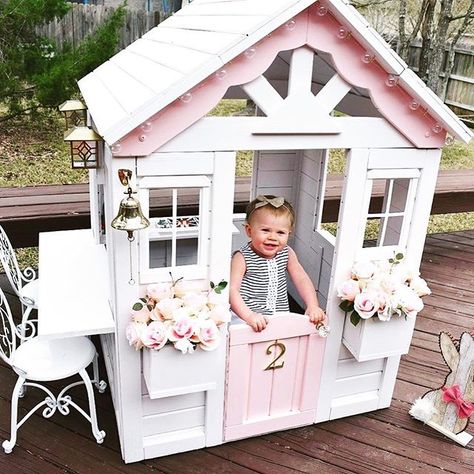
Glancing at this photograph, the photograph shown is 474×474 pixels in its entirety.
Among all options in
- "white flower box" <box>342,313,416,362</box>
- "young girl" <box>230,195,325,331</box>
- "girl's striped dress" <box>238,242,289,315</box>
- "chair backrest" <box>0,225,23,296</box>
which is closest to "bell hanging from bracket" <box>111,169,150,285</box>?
"young girl" <box>230,195,325,331</box>

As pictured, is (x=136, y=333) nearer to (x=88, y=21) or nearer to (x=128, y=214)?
(x=128, y=214)

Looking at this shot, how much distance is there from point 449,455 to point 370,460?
44cm

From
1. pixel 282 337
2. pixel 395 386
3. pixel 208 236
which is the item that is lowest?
pixel 395 386

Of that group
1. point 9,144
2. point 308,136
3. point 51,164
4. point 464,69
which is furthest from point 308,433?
point 464,69

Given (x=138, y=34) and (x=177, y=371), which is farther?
(x=138, y=34)

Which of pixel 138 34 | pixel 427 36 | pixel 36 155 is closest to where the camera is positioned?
pixel 36 155

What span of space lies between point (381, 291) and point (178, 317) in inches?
38.5

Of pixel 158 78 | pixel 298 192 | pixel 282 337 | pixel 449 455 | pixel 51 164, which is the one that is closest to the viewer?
pixel 158 78

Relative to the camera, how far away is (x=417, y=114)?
8.26 ft

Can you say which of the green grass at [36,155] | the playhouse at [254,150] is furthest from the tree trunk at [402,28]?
the playhouse at [254,150]

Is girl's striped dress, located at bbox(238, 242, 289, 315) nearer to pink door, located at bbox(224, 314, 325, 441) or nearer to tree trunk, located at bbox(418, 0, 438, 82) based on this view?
pink door, located at bbox(224, 314, 325, 441)

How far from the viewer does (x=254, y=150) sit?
8.32ft

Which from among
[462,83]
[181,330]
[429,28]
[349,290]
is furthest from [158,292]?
[462,83]

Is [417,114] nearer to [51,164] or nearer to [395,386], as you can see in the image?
[395,386]
